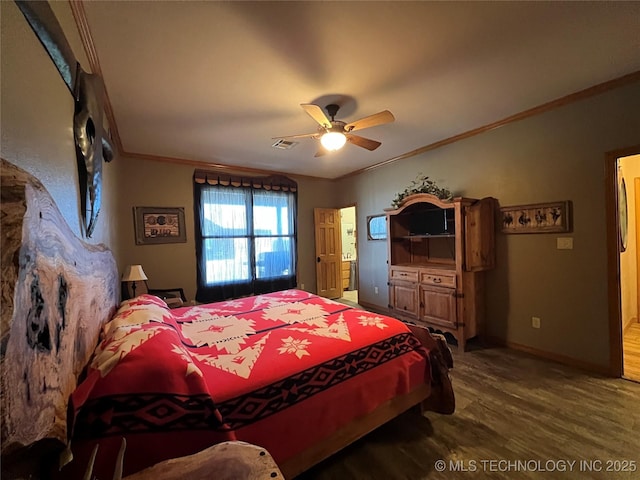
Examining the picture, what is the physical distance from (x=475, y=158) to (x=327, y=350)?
313 cm

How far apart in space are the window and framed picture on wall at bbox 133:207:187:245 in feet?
0.86

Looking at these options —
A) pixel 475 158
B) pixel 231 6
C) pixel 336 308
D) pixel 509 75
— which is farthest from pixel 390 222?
pixel 231 6

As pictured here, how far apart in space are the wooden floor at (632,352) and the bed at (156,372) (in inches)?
77.5

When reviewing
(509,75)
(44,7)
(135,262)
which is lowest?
(135,262)

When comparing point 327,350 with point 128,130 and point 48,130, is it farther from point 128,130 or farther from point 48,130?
point 128,130

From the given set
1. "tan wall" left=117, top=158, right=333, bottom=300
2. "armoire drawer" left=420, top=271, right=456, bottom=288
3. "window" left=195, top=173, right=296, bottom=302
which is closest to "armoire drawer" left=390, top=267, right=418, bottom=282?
"armoire drawer" left=420, top=271, right=456, bottom=288

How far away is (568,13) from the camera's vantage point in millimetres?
1635

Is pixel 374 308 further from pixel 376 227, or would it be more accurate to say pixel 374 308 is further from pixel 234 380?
pixel 234 380

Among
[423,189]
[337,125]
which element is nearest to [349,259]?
[423,189]

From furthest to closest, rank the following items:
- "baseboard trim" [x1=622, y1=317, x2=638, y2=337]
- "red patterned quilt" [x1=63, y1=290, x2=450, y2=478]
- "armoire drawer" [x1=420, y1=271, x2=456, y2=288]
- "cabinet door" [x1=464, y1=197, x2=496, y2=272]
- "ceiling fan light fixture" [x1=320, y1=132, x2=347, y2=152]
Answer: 1. "baseboard trim" [x1=622, y1=317, x2=638, y2=337]
2. "armoire drawer" [x1=420, y1=271, x2=456, y2=288]
3. "cabinet door" [x1=464, y1=197, x2=496, y2=272]
4. "ceiling fan light fixture" [x1=320, y1=132, x2=347, y2=152]
5. "red patterned quilt" [x1=63, y1=290, x2=450, y2=478]

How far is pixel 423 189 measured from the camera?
142 inches

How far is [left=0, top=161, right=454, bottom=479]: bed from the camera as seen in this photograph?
0.73m

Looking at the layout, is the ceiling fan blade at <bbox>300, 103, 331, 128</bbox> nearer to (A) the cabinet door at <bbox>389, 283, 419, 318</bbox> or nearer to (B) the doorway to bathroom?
(A) the cabinet door at <bbox>389, 283, 419, 318</bbox>

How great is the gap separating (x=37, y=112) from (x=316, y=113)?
1741 mm
